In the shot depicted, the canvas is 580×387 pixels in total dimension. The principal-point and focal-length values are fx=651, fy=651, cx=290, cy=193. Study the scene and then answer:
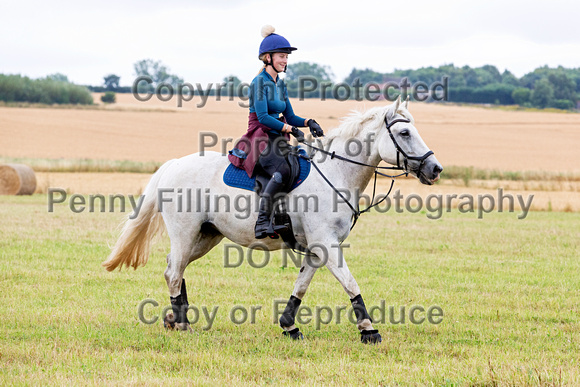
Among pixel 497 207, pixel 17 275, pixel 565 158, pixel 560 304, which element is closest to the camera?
pixel 560 304

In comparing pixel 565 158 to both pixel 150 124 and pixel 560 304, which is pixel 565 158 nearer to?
pixel 150 124

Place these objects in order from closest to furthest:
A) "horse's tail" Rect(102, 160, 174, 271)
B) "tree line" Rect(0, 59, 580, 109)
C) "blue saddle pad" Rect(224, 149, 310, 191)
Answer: "blue saddle pad" Rect(224, 149, 310, 191) → "horse's tail" Rect(102, 160, 174, 271) → "tree line" Rect(0, 59, 580, 109)

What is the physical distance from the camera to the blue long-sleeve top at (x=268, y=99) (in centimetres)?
679

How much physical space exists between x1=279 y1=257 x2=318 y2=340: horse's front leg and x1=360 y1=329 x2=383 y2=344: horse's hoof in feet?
2.27

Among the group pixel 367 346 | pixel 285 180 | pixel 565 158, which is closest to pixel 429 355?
pixel 367 346

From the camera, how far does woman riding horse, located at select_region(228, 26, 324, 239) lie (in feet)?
22.3

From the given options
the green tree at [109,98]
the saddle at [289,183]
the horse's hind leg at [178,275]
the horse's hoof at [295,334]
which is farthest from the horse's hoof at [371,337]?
the green tree at [109,98]

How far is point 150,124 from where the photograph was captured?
5428cm

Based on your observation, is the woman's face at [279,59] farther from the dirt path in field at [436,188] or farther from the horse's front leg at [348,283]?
the dirt path in field at [436,188]

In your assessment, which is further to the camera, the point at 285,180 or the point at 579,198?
the point at 579,198

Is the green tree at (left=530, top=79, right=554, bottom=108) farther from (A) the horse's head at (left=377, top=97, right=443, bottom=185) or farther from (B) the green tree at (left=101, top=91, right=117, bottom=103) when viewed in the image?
(A) the horse's head at (left=377, top=97, right=443, bottom=185)

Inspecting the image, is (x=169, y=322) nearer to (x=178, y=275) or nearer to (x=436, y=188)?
(x=178, y=275)

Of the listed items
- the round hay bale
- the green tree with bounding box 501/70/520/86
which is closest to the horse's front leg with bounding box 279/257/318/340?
the round hay bale

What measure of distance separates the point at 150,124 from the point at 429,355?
50.1 meters
